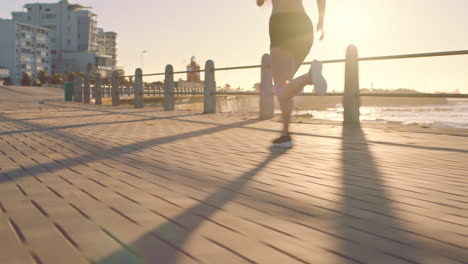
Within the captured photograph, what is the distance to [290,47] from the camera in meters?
3.82

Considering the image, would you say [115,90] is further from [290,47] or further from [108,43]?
[108,43]

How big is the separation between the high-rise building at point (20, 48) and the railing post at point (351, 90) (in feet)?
295

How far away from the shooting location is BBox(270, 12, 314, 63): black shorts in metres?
3.76

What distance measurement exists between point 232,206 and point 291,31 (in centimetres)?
234

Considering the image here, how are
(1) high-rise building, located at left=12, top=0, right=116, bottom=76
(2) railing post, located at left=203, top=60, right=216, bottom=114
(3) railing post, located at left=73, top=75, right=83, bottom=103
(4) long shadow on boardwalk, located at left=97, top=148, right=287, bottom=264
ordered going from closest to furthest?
(4) long shadow on boardwalk, located at left=97, top=148, right=287, bottom=264 < (2) railing post, located at left=203, top=60, right=216, bottom=114 < (3) railing post, located at left=73, top=75, right=83, bottom=103 < (1) high-rise building, located at left=12, top=0, right=116, bottom=76

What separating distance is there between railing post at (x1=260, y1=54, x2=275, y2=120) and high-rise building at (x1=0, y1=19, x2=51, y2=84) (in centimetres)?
8795

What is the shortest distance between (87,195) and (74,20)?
11147cm

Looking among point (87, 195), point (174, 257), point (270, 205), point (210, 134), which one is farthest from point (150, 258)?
point (210, 134)

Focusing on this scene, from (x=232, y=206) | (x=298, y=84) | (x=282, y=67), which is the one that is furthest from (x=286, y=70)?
(x=232, y=206)

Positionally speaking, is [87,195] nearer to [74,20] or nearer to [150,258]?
[150,258]

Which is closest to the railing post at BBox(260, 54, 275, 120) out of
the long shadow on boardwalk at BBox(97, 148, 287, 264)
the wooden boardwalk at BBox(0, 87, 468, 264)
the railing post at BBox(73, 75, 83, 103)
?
the wooden boardwalk at BBox(0, 87, 468, 264)

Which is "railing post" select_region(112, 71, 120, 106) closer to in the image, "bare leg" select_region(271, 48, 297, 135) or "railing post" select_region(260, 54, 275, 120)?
"railing post" select_region(260, 54, 275, 120)

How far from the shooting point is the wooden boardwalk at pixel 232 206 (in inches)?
53.0

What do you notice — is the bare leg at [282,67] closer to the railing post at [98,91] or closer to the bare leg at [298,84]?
the bare leg at [298,84]
